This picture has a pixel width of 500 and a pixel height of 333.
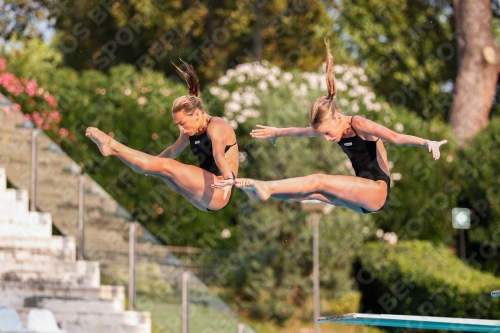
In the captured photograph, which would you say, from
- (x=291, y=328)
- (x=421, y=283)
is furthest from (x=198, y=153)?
(x=421, y=283)

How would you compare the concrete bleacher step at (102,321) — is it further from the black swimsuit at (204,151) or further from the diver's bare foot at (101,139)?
the diver's bare foot at (101,139)

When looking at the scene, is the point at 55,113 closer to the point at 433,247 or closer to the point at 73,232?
the point at 73,232

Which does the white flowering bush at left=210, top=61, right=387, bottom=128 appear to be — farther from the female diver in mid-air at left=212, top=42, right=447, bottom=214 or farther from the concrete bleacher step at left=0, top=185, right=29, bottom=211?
the female diver in mid-air at left=212, top=42, right=447, bottom=214

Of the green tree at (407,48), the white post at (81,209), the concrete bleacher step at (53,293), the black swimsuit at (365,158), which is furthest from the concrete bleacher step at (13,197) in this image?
the green tree at (407,48)

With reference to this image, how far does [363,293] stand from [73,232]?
7.88 metres

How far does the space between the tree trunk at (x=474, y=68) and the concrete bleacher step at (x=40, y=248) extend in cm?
1156

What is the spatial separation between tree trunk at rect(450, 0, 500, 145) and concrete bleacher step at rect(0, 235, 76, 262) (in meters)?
11.6

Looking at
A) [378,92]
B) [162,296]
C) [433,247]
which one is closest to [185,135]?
[162,296]

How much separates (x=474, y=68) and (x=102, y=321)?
517 inches

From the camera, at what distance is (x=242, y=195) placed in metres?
20.3

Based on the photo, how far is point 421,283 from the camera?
1984 cm

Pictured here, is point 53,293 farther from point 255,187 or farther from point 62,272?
point 255,187

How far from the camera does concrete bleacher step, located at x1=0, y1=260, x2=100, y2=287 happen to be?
49.8 feet

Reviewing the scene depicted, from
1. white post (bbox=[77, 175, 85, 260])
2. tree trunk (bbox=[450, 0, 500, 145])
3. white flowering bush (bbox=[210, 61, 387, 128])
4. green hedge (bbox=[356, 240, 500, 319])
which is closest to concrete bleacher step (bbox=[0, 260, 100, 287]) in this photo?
white post (bbox=[77, 175, 85, 260])
